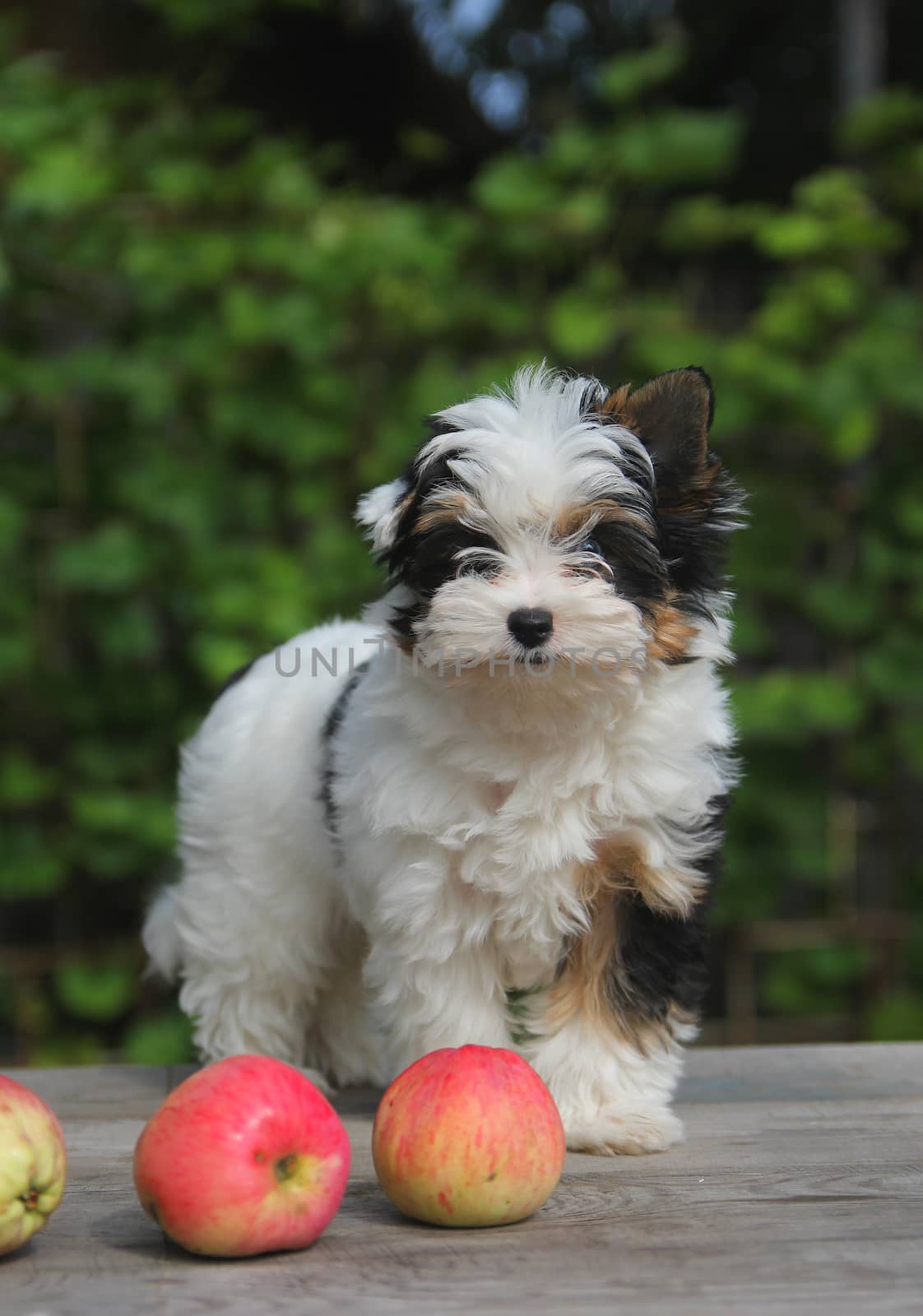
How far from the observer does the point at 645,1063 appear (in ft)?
9.46

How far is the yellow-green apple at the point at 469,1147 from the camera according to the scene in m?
2.21

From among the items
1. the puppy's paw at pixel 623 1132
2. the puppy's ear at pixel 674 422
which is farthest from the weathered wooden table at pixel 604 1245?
the puppy's ear at pixel 674 422

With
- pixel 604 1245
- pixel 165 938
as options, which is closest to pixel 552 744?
pixel 604 1245

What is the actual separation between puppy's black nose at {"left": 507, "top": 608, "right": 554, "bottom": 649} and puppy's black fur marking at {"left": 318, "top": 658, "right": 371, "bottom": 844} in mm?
677

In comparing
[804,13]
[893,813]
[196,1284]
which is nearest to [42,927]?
[893,813]

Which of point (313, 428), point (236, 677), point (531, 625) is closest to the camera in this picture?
point (531, 625)

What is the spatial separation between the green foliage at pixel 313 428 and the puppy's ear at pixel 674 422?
2.65 metres

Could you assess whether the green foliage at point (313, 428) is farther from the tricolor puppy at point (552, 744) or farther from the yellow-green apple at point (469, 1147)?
the yellow-green apple at point (469, 1147)

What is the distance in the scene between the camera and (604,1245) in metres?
2.17

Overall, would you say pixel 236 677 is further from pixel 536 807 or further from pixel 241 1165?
pixel 241 1165

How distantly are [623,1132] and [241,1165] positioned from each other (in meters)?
0.94

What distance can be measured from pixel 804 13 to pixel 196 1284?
7.61 meters

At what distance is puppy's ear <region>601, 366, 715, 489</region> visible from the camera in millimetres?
2740

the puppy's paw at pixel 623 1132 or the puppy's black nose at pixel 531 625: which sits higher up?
the puppy's black nose at pixel 531 625
